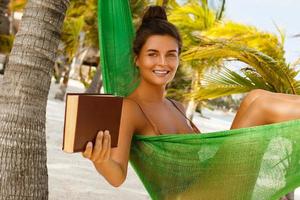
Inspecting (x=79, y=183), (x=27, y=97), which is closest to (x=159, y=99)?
(x=27, y=97)

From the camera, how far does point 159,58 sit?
1441 mm

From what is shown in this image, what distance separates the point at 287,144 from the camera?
139cm

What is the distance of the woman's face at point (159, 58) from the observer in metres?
1.44

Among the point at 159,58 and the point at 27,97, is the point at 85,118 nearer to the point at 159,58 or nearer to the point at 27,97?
the point at 159,58

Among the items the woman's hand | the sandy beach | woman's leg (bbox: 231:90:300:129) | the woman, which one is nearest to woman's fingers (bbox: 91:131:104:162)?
the woman's hand

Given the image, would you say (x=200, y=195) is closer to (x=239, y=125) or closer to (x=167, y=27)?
(x=239, y=125)

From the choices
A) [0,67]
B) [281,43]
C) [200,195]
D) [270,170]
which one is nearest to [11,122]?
[200,195]

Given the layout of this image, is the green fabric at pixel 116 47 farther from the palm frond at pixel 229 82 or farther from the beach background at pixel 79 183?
the beach background at pixel 79 183

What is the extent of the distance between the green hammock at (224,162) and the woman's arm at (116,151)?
0.08 meters

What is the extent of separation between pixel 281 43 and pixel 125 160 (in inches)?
136

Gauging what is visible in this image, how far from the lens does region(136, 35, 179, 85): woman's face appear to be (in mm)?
1442

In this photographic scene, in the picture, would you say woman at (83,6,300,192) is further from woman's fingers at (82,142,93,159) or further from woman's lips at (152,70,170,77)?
woman's fingers at (82,142,93,159)

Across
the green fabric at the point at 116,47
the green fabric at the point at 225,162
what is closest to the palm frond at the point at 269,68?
the green fabric at the point at 116,47

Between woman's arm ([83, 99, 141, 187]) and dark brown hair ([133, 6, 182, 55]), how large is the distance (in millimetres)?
218
